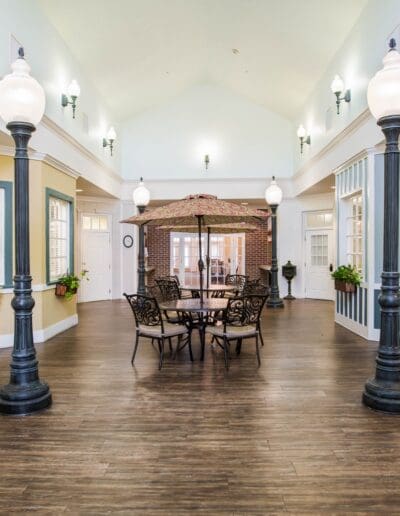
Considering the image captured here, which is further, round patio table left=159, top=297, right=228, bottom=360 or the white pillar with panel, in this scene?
the white pillar with panel

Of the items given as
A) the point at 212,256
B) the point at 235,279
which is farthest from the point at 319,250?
the point at 235,279

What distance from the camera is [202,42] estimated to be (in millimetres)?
8000

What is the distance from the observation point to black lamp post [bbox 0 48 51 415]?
127 inches

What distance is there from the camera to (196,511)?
6.64ft

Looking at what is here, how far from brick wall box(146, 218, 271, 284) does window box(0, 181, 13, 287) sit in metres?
6.42

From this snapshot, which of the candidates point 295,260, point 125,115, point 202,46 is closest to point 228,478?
point 202,46

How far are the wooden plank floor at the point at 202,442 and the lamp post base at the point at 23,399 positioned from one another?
0.30 feet

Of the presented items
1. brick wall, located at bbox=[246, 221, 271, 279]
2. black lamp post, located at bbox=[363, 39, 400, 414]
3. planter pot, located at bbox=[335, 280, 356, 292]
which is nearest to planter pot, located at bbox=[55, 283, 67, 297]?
planter pot, located at bbox=[335, 280, 356, 292]

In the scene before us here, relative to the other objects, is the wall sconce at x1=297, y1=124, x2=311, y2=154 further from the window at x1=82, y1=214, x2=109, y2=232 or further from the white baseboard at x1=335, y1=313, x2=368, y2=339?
the window at x1=82, y1=214, x2=109, y2=232

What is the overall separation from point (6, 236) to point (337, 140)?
18.6 feet

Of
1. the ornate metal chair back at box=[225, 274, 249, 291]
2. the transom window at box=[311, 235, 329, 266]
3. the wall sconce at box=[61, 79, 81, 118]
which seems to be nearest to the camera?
the wall sconce at box=[61, 79, 81, 118]

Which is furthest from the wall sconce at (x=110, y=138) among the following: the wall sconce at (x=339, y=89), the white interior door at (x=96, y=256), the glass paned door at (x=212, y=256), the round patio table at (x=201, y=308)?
the round patio table at (x=201, y=308)

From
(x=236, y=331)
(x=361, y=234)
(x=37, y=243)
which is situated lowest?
(x=236, y=331)

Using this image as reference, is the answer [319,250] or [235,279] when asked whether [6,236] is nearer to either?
[235,279]
